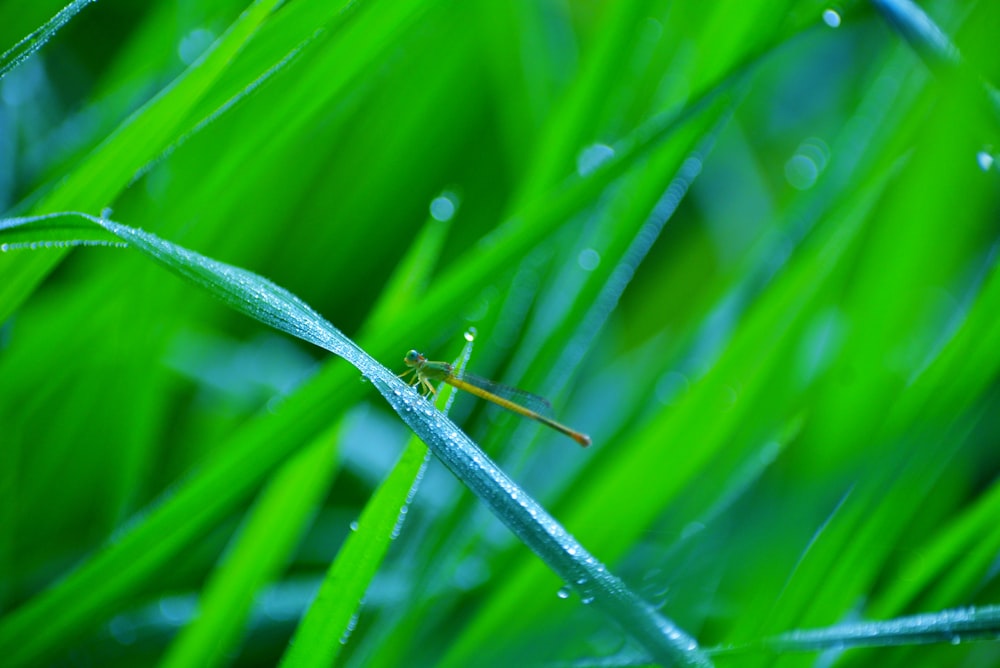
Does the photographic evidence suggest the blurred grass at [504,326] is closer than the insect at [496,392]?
Yes

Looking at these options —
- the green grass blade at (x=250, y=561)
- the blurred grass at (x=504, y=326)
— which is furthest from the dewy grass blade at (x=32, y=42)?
the green grass blade at (x=250, y=561)

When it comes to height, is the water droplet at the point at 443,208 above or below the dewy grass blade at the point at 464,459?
above

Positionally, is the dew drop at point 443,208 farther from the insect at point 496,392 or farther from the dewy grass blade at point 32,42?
the dewy grass blade at point 32,42

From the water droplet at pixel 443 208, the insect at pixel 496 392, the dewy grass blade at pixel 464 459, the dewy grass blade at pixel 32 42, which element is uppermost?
the water droplet at pixel 443 208

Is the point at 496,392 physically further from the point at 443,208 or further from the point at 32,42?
the point at 32,42

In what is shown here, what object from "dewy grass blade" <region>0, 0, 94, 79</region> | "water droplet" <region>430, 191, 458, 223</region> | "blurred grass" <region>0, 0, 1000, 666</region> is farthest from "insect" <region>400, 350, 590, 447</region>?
"dewy grass blade" <region>0, 0, 94, 79</region>

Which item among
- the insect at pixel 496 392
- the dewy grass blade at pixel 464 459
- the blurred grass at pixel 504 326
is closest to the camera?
the dewy grass blade at pixel 464 459
